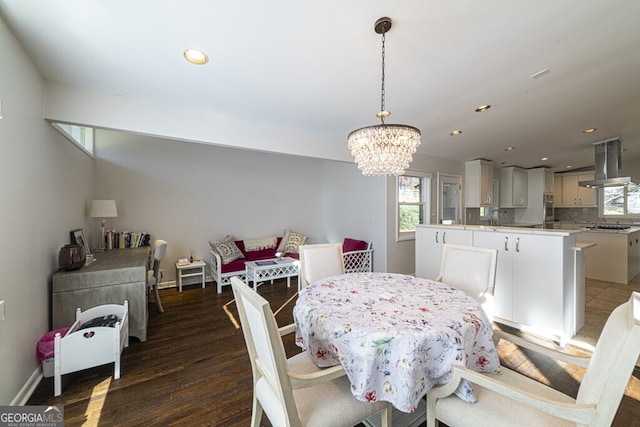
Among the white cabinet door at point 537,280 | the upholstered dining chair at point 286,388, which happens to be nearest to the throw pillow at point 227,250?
the upholstered dining chair at point 286,388

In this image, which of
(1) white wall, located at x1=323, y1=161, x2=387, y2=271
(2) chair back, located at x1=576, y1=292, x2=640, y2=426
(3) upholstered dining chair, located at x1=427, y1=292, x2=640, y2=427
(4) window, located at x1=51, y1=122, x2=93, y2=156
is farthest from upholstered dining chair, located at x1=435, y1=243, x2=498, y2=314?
(4) window, located at x1=51, y1=122, x2=93, y2=156

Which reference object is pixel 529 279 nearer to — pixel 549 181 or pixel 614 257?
pixel 614 257

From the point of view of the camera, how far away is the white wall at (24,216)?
60.2 inches

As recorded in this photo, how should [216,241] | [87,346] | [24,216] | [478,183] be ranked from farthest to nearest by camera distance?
1. [478,183]
2. [216,241]
3. [87,346]
4. [24,216]

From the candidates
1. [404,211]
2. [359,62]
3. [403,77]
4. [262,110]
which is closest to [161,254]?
[262,110]

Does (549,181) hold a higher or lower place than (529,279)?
higher

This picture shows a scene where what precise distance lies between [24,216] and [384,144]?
2553mm

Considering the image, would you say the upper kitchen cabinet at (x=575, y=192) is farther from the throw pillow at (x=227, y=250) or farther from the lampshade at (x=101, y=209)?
the lampshade at (x=101, y=209)

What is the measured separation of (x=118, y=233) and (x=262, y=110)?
9.79ft

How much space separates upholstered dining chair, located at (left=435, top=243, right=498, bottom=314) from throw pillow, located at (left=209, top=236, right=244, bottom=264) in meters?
3.26

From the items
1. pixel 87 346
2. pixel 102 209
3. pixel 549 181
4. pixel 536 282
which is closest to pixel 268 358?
pixel 87 346

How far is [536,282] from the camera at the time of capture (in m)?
2.62

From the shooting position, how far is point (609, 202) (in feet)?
19.8

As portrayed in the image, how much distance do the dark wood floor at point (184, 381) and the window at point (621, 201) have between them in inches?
192
